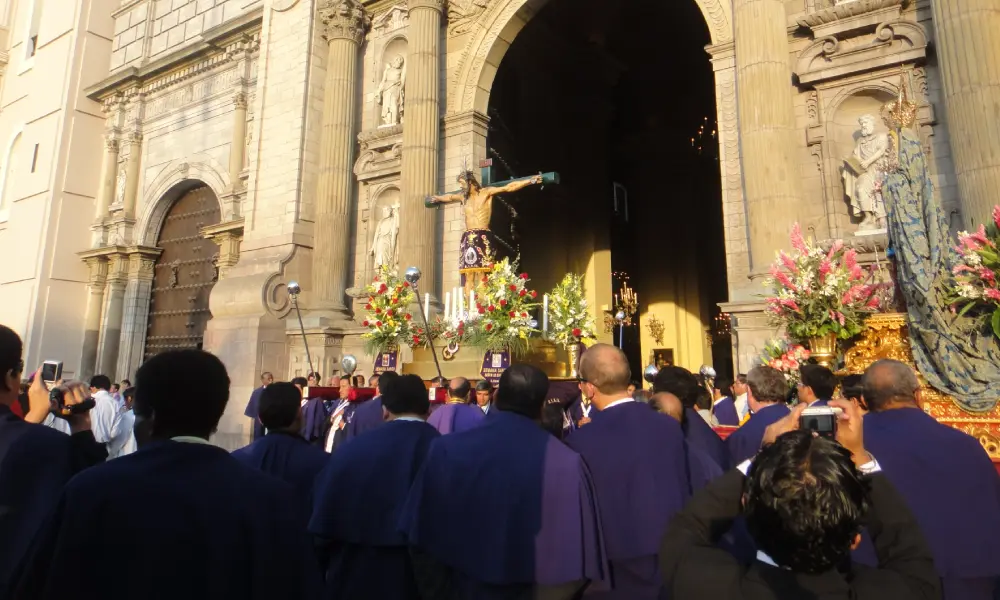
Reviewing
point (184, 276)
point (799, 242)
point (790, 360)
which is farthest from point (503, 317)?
point (184, 276)

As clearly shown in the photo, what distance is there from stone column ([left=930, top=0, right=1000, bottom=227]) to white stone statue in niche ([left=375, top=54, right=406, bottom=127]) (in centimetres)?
1068

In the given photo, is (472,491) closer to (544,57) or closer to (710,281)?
(544,57)

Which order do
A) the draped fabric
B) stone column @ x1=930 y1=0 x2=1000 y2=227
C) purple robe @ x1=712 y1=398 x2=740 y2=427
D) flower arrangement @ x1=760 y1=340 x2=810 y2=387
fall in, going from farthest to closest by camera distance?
stone column @ x1=930 y1=0 x2=1000 y2=227, flower arrangement @ x1=760 y1=340 x2=810 y2=387, purple robe @ x1=712 y1=398 x2=740 y2=427, the draped fabric

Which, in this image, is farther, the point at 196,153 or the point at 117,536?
the point at 196,153

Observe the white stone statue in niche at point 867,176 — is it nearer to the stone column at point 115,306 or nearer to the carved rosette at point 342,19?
the carved rosette at point 342,19

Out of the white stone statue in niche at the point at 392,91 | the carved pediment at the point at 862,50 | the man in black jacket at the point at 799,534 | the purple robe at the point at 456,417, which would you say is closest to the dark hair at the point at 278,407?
the man in black jacket at the point at 799,534

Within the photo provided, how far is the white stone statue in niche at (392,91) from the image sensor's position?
15.0 m

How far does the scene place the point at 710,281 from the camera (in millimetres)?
22422

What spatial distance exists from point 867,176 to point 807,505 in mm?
9647

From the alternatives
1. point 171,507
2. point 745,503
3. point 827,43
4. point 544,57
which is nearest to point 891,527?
point 745,503

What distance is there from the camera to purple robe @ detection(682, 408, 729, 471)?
3.98m

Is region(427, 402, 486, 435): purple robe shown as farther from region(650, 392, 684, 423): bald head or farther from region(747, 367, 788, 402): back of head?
region(747, 367, 788, 402): back of head

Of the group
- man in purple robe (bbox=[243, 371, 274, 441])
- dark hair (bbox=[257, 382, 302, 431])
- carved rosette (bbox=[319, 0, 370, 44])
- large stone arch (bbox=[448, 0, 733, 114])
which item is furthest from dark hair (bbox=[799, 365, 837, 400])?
carved rosette (bbox=[319, 0, 370, 44])

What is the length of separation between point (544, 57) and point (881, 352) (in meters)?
13.6
